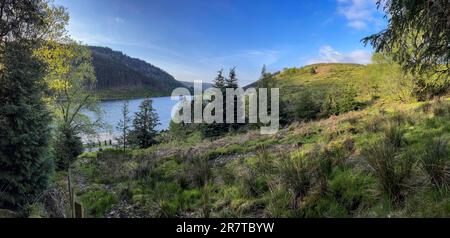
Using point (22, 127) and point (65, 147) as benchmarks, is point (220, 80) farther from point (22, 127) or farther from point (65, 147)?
point (22, 127)

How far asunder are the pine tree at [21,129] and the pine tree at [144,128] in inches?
998

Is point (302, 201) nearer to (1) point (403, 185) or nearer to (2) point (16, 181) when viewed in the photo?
(1) point (403, 185)

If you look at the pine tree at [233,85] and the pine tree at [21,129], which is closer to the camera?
the pine tree at [21,129]

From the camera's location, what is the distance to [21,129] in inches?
294

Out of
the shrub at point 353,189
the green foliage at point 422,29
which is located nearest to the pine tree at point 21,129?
the shrub at point 353,189

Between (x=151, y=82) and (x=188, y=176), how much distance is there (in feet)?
631

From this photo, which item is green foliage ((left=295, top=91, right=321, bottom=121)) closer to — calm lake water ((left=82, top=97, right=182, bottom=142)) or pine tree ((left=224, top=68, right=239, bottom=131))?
pine tree ((left=224, top=68, right=239, bottom=131))

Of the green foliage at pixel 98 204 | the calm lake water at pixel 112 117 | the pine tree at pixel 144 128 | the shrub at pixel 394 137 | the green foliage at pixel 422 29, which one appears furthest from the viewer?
the pine tree at pixel 144 128

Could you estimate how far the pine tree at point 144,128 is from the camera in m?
33.0

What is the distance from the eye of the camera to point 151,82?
191 meters

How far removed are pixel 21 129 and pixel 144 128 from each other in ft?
85.5

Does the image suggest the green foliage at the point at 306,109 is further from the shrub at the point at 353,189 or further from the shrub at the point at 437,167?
the shrub at the point at 437,167

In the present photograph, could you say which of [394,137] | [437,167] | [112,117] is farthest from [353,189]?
[112,117]
